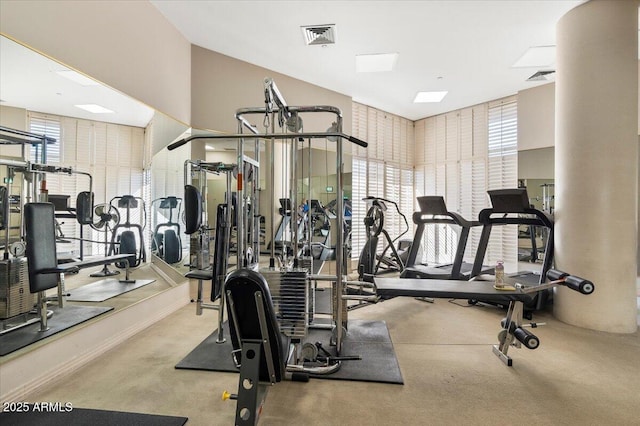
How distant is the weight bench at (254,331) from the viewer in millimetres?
1636

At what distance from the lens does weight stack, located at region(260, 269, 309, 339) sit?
221 centimetres

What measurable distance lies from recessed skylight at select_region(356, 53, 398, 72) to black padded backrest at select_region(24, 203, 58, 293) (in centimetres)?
405

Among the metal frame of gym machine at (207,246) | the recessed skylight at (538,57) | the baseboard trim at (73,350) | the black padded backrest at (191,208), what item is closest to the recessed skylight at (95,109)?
the metal frame of gym machine at (207,246)

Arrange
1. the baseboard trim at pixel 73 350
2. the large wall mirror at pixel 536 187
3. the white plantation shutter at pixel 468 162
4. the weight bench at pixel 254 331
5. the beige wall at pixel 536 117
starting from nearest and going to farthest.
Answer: the weight bench at pixel 254 331 → the baseboard trim at pixel 73 350 → the large wall mirror at pixel 536 187 → the beige wall at pixel 536 117 → the white plantation shutter at pixel 468 162

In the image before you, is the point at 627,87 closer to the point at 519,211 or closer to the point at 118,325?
the point at 519,211

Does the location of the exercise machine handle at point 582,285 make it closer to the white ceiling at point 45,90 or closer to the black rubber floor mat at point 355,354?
the black rubber floor mat at point 355,354

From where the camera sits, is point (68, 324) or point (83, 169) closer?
point (68, 324)

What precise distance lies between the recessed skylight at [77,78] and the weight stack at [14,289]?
1.61 m

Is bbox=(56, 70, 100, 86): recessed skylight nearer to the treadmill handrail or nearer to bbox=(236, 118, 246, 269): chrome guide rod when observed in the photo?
bbox=(236, 118, 246, 269): chrome guide rod

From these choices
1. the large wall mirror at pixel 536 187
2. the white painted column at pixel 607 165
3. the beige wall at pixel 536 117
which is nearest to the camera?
the white painted column at pixel 607 165

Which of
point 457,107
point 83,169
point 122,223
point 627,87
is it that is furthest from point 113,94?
point 457,107

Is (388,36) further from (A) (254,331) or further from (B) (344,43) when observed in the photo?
(A) (254,331)

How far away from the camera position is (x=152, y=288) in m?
3.50

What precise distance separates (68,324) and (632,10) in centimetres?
589
